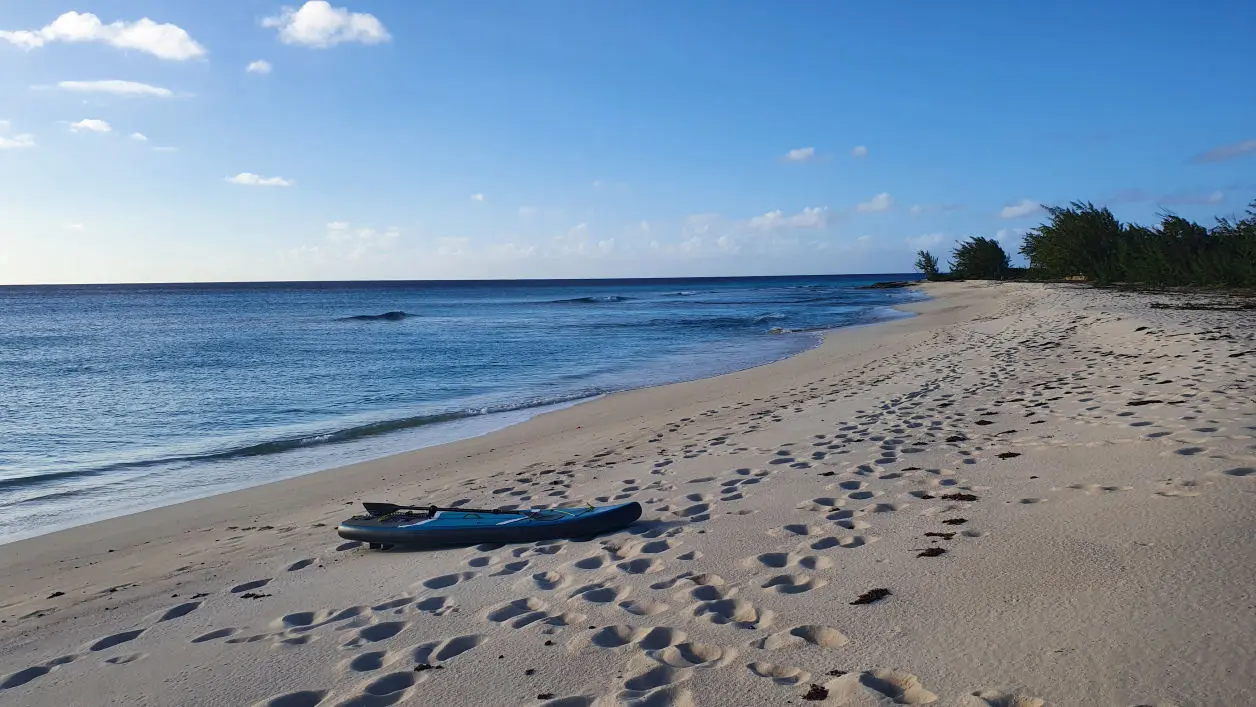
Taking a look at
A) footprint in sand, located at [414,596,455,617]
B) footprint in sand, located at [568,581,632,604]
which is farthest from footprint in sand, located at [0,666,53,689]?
footprint in sand, located at [568,581,632,604]

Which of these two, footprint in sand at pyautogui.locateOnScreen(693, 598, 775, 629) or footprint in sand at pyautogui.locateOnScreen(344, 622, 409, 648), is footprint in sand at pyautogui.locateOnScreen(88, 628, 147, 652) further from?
footprint in sand at pyautogui.locateOnScreen(693, 598, 775, 629)

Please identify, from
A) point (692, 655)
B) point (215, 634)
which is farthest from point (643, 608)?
point (215, 634)

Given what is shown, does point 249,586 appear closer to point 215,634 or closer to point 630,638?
point 215,634

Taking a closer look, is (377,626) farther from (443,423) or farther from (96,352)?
(96,352)

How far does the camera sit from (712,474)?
21.6ft

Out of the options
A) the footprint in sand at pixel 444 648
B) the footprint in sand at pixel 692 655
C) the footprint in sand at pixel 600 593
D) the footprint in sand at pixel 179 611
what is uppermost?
the footprint in sand at pixel 692 655

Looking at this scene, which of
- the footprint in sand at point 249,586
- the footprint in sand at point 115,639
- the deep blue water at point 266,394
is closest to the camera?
the footprint in sand at point 115,639

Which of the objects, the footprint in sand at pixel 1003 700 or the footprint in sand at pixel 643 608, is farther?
the footprint in sand at pixel 643 608

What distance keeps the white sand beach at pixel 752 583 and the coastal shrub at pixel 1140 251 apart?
1065 inches

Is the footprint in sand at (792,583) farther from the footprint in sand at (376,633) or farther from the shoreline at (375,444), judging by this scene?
the shoreline at (375,444)

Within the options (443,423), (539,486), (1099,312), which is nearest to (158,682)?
(539,486)

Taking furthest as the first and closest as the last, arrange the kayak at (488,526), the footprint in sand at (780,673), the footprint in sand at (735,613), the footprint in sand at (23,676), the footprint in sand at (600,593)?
the kayak at (488,526), the footprint in sand at (600,593), the footprint in sand at (23,676), the footprint in sand at (735,613), the footprint in sand at (780,673)

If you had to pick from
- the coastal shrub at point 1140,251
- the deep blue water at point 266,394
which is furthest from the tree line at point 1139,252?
the deep blue water at point 266,394

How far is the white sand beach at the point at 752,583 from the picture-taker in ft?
9.42
